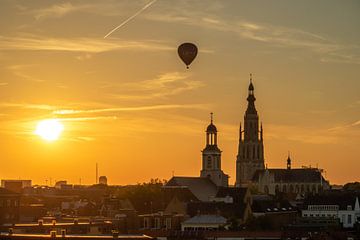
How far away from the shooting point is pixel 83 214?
155250 mm

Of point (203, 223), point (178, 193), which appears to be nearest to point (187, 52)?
point (203, 223)

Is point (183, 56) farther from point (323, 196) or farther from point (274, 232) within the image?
point (323, 196)

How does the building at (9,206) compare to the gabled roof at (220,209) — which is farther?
the gabled roof at (220,209)

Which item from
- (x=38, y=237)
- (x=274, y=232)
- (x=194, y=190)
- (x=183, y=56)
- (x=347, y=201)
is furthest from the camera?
(x=194, y=190)

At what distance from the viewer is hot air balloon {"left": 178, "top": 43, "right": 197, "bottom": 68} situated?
112 metres

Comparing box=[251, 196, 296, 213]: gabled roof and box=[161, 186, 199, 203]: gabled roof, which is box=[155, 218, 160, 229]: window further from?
box=[161, 186, 199, 203]: gabled roof

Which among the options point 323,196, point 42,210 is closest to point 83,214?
point 42,210

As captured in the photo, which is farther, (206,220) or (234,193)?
(234,193)

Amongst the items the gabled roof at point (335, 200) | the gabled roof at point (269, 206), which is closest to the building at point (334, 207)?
the gabled roof at point (335, 200)

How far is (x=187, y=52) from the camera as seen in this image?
11288cm

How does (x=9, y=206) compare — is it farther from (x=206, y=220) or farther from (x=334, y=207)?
(x=334, y=207)

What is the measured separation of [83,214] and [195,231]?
109 ft

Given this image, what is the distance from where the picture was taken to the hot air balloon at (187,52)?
368 ft

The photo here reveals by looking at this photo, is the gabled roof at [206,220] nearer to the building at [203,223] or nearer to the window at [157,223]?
the building at [203,223]
